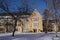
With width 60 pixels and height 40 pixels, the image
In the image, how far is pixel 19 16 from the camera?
28609mm

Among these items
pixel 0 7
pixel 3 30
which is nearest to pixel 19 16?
pixel 0 7

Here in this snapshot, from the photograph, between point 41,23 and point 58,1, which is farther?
point 41,23

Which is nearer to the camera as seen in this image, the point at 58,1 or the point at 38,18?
the point at 58,1

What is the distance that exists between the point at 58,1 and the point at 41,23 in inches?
1552

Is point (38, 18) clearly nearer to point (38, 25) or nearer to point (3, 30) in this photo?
point (38, 25)

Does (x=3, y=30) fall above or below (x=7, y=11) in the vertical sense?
below

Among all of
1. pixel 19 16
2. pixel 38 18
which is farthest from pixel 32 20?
pixel 19 16

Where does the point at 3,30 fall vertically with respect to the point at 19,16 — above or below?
below

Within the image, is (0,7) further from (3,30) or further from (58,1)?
(3,30)

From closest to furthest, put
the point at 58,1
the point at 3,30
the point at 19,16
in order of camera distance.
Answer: the point at 58,1 < the point at 19,16 < the point at 3,30

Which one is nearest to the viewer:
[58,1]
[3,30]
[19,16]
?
[58,1]

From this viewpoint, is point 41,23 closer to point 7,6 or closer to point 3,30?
point 3,30

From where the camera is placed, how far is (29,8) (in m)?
27.9

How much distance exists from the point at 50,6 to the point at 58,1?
5.29 ft
